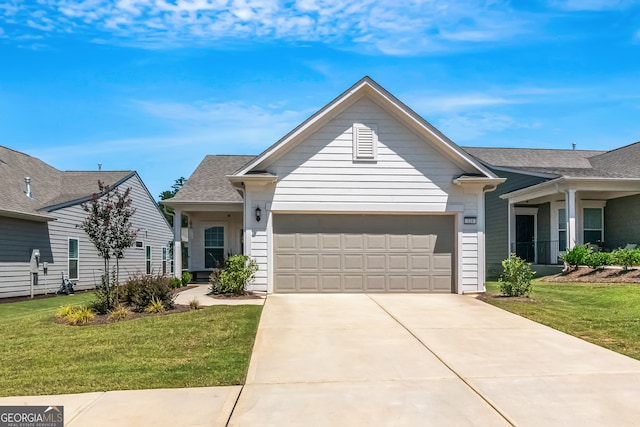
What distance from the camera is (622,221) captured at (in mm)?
18750

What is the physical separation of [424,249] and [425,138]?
3027mm

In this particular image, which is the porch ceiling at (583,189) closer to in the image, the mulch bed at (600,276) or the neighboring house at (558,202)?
the neighboring house at (558,202)

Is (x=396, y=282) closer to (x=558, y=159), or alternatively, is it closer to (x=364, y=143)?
(x=364, y=143)

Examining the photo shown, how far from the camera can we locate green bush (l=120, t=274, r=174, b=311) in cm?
1100

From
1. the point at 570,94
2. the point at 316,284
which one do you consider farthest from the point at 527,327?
the point at 570,94

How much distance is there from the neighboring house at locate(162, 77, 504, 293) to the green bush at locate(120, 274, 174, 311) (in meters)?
2.82

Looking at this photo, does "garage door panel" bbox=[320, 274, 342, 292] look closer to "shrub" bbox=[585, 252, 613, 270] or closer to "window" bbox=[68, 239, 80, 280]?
"shrub" bbox=[585, 252, 613, 270]

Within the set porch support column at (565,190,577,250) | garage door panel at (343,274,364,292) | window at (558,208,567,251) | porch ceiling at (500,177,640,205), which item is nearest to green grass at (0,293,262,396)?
garage door panel at (343,274,364,292)

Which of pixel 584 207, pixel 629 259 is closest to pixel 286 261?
pixel 629 259

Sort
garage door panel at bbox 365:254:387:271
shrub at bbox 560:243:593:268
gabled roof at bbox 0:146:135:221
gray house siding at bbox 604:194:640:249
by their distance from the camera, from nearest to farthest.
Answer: garage door panel at bbox 365:254:387:271, shrub at bbox 560:243:593:268, gabled roof at bbox 0:146:135:221, gray house siding at bbox 604:194:640:249

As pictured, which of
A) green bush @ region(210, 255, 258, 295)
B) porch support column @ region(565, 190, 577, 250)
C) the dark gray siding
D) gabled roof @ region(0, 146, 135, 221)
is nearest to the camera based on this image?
green bush @ region(210, 255, 258, 295)

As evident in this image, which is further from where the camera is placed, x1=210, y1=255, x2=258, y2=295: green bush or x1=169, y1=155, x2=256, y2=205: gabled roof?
x1=169, y1=155, x2=256, y2=205: gabled roof

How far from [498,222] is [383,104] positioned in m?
12.0

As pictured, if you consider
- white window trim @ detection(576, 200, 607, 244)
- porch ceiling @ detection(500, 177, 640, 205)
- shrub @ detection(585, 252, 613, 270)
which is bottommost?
shrub @ detection(585, 252, 613, 270)
